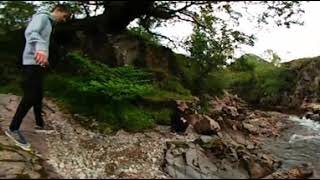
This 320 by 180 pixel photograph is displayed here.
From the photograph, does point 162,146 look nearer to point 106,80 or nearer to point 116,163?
point 116,163

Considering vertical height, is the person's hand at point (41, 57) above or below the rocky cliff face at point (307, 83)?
above

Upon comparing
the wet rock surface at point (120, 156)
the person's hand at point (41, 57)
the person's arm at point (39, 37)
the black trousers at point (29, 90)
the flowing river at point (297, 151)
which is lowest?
the flowing river at point (297, 151)

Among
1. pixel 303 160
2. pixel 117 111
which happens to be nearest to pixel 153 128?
pixel 117 111

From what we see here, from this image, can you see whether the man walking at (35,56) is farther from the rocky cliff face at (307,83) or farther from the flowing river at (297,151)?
the rocky cliff face at (307,83)

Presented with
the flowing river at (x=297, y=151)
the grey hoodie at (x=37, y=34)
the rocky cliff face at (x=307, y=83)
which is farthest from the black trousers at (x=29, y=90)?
the rocky cliff face at (x=307, y=83)

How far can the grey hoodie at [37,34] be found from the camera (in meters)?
7.02

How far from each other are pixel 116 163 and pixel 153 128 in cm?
242

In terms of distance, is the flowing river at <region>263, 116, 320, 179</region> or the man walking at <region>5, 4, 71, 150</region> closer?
the man walking at <region>5, 4, 71, 150</region>

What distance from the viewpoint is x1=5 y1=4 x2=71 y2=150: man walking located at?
7.02 metres

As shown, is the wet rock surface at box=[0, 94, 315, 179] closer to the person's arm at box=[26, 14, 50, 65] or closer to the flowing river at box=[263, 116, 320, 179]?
the flowing river at box=[263, 116, 320, 179]

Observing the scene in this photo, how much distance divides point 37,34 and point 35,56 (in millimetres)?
329

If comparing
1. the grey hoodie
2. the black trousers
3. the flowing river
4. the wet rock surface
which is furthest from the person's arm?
the flowing river

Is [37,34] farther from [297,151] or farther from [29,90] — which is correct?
[297,151]

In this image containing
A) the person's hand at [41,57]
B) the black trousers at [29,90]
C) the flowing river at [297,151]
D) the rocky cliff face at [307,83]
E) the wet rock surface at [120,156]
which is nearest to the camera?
the wet rock surface at [120,156]
